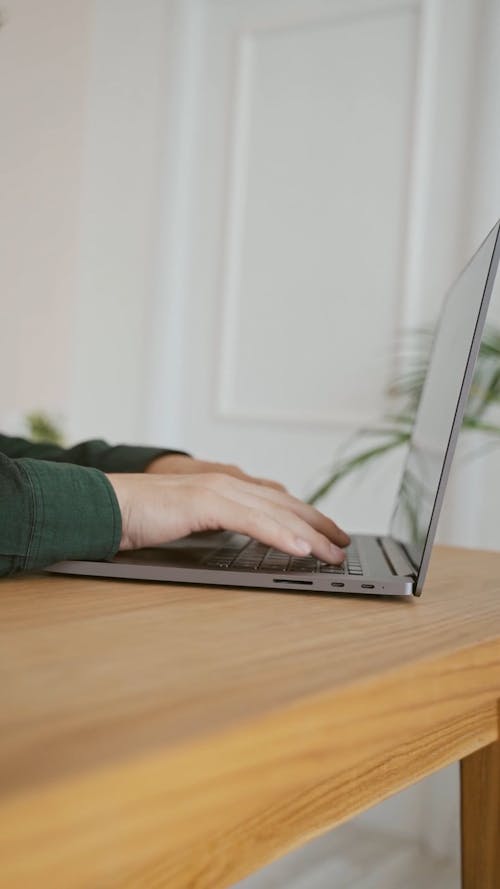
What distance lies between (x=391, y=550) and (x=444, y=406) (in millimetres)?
228

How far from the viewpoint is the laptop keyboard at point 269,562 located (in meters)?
0.78

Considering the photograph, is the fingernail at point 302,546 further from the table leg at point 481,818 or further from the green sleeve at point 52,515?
the table leg at point 481,818

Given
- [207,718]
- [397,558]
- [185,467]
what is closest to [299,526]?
[397,558]

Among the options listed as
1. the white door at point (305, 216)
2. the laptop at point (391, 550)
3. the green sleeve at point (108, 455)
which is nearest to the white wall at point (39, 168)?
the white door at point (305, 216)

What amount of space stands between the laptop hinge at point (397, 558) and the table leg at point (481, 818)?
7.1 inches

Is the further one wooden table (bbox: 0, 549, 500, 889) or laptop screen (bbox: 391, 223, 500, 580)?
laptop screen (bbox: 391, 223, 500, 580)

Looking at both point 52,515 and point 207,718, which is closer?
point 207,718

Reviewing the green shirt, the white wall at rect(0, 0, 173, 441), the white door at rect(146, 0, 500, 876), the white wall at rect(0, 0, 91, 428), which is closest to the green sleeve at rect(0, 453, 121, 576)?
the green shirt

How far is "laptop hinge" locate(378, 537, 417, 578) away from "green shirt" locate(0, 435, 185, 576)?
0.23 m

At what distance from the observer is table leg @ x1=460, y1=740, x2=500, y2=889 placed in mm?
871

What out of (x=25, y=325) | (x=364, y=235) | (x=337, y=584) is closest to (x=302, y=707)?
(x=337, y=584)

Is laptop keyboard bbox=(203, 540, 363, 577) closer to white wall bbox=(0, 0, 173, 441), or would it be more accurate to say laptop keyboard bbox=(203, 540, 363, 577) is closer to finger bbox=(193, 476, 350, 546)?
finger bbox=(193, 476, 350, 546)

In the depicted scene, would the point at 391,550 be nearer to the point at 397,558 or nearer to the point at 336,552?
the point at 397,558

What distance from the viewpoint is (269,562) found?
33.0 inches
